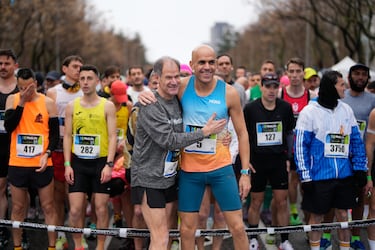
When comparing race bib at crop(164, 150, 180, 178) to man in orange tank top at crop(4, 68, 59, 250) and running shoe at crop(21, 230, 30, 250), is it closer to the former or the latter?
man in orange tank top at crop(4, 68, 59, 250)

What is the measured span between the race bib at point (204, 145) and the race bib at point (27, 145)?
1.99m

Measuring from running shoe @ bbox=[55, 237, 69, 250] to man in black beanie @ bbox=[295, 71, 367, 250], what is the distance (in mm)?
3017

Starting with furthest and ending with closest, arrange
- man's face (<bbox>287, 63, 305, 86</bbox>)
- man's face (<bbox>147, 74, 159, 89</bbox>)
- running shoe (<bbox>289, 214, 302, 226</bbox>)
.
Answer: running shoe (<bbox>289, 214, 302, 226</bbox>) < man's face (<bbox>287, 63, 305, 86</bbox>) < man's face (<bbox>147, 74, 159, 89</bbox>)

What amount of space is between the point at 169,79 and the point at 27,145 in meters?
2.14

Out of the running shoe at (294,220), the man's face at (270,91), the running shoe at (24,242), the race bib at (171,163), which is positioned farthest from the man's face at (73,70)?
the running shoe at (294,220)

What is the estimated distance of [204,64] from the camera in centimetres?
461

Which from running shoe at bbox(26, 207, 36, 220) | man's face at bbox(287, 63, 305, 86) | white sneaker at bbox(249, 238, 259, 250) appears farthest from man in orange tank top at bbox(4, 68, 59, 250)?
man's face at bbox(287, 63, 305, 86)

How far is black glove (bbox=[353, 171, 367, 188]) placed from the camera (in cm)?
537

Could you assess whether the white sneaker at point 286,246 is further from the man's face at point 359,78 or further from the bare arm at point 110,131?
the bare arm at point 110,131

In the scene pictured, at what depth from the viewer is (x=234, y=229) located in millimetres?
4664

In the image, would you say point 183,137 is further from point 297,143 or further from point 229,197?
point 297,143

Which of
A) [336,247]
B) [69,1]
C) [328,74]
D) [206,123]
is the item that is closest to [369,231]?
[336,247]

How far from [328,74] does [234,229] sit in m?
2.15

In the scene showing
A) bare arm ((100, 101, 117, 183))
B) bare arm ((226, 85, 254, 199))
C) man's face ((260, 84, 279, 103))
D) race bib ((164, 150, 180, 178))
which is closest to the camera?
race bib ((164, 150, 180, 178))
